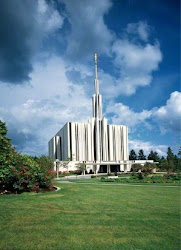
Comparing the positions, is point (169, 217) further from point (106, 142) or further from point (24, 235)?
point (106, 142)

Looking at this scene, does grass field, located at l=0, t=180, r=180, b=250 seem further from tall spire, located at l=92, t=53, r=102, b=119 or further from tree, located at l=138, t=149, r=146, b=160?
tree, located at l=138, t=149, r=146, b=160

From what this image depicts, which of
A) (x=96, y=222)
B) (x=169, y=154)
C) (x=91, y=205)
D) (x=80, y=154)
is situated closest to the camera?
(x=96, y=222)

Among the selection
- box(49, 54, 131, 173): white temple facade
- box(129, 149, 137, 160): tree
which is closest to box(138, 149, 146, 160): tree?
box(129, 149, 137, 160): tree

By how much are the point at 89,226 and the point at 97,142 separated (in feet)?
202

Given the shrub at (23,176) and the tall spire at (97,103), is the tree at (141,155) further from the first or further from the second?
the shrub at (23,176)

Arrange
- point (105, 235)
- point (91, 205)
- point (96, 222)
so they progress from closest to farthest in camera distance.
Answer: point (105, 235) → point (96, 222) → point (91, 205)

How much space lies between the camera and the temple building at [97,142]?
66.5m

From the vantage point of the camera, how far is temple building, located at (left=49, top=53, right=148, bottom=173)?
66500 millimetres

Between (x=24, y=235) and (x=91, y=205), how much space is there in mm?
4042

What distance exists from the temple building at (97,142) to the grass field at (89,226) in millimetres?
54558

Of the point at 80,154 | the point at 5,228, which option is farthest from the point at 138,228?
the point at 80,154

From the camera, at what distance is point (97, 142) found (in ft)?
222

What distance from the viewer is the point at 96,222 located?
6.72 m

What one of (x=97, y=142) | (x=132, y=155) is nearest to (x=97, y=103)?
(x=97, y=142)
